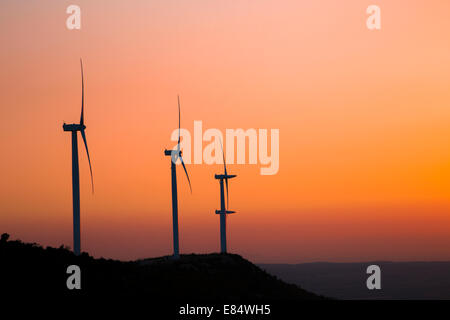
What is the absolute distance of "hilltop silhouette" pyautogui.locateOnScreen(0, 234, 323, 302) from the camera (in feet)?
343

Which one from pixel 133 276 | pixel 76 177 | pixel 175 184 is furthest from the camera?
pixel 175 184

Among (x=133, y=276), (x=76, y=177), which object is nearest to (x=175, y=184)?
(x=133, y=276)

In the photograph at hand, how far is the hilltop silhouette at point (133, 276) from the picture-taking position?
105m

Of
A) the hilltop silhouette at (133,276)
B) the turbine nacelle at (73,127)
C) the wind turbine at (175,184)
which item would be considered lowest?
the hilltop silhouette at (133,276)

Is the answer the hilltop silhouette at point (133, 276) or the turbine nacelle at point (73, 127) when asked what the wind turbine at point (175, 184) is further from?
the turbine nacelle at point (73, 127)

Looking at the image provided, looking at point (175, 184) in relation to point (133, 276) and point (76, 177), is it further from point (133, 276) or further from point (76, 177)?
point (76, 177)

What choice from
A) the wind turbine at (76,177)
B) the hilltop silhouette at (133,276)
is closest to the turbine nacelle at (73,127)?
the wind turbine at (76,177)

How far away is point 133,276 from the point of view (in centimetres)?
12481

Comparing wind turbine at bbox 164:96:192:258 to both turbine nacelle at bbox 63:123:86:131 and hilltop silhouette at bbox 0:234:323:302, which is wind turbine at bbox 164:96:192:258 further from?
turbine nacelle at bbox 63:123:86:131

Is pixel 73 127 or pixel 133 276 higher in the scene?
pixel 73 127

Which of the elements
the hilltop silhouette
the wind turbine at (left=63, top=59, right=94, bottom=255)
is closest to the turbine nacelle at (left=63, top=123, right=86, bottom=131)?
the wind turbine at (left=63, top=59, right=94, bottom=255)
